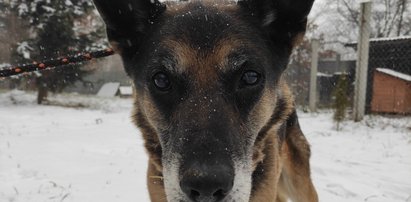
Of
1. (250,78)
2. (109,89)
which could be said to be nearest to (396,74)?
(250,78)

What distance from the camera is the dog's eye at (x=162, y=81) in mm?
2459

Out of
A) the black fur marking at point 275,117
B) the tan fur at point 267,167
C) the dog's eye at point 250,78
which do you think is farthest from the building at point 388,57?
the dog's eye at point 250,78

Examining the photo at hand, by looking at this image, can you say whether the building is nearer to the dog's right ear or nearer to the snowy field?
the snowy field

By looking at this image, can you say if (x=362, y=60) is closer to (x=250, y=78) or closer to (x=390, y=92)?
(x=390, y=92)

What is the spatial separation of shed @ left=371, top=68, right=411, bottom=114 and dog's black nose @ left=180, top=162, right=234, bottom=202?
10105mm

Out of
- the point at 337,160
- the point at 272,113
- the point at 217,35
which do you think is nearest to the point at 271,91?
the point at 272,113

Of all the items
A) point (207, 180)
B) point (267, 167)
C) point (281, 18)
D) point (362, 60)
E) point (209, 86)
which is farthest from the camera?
point (362, 60)

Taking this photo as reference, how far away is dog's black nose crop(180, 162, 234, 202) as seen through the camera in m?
1.83

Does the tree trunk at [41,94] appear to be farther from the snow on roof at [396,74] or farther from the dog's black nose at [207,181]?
the dog's black nose at [207,181]

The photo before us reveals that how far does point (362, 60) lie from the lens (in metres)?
9.45

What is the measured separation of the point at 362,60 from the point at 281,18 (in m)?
7.22

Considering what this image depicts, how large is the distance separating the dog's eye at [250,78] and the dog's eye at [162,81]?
455 millimetres

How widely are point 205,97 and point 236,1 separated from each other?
3.99 ft

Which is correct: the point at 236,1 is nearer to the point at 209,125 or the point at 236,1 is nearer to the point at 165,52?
the point at 165,52
